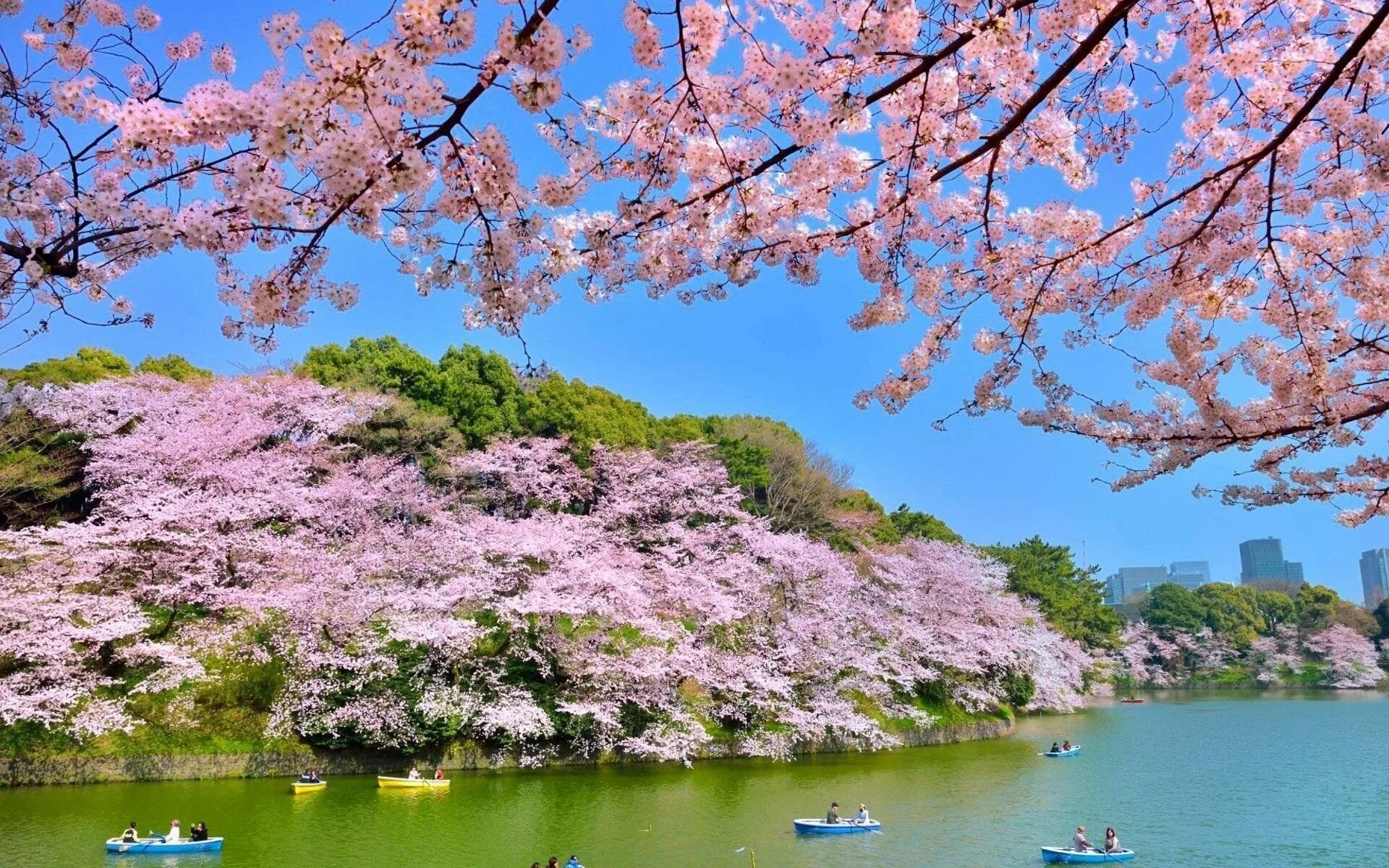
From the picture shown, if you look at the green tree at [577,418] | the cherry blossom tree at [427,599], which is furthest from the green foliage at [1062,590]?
the green tree at [577,418]

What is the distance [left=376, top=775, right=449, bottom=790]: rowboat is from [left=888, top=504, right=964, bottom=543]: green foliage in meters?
21.1

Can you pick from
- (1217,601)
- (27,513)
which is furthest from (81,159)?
(1217,601)

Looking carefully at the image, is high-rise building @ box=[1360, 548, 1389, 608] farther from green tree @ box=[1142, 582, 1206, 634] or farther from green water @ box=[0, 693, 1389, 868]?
green water @ box=[0, 693, 1389, 868]

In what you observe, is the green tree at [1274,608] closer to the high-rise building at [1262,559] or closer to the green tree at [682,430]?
the green tree at [682,430]

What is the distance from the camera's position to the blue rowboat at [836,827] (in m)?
10.5

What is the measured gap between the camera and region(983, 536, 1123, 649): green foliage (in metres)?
31.3

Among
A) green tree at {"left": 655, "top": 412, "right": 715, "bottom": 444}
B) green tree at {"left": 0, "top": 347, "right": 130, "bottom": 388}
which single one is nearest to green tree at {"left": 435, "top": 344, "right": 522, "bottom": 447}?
green tree at {"left": 655, "top": 412, "right": 715, "bottom": 444}

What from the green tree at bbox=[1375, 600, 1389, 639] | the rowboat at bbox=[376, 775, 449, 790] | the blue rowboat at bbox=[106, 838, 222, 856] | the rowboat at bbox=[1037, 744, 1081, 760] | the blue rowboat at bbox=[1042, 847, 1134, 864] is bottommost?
the rowboat at bbox=[1037, 744, 1081, 760]

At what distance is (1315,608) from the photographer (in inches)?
1699

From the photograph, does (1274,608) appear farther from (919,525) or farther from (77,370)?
(77,370)

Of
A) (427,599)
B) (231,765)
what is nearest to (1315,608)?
(427,599)

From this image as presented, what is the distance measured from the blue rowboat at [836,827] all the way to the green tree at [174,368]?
19.1 meters

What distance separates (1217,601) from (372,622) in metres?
44.2

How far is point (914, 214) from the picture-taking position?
11.3 feet
